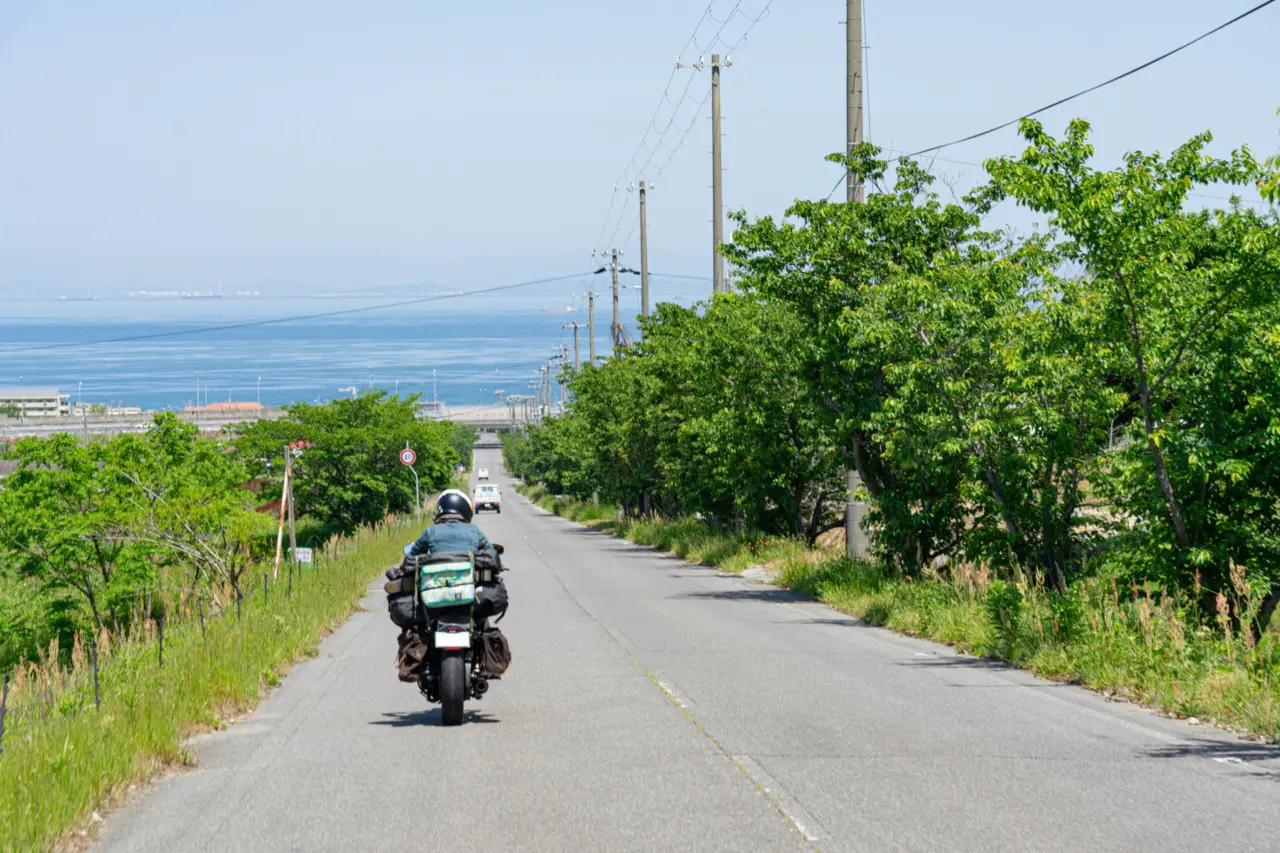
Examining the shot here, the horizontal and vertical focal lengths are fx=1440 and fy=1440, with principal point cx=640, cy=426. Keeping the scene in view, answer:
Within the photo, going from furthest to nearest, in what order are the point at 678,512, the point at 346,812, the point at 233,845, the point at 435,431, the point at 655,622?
the point at 435,431
the point at 678,512
the point at 655,622
the point at 346,812
the point at 233,845

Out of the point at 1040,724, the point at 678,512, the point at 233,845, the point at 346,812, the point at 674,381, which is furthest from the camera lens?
the point at 678,512

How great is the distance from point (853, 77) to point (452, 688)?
53.0ft

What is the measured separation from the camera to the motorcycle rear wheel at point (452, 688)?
10.5 metres

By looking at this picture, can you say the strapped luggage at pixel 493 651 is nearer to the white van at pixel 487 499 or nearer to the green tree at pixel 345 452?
the green tree at pixel 345 452

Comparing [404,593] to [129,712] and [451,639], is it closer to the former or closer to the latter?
[451,639]

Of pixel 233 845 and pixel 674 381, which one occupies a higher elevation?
pixel 674 381

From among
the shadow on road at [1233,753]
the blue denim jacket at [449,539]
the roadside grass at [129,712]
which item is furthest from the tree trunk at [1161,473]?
the roadside grass at [129,712]

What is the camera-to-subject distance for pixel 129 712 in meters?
9.73

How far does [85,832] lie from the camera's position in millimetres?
7281

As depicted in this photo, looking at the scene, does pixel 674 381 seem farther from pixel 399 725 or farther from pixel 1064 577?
pixel 399 725

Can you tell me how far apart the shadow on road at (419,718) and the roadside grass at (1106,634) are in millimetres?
5308

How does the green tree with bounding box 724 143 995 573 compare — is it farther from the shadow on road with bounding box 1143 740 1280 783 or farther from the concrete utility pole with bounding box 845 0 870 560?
the shadow on road with bounding box 1143 740 1280 783

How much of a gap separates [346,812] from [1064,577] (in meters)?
11.7

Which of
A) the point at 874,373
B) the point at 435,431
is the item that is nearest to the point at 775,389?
the point at 874,373
